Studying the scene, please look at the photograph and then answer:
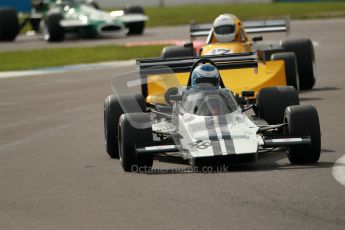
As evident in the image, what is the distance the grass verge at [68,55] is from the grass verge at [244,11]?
10.8 m

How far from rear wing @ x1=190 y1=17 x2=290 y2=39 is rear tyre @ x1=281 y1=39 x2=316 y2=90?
1.55 meters

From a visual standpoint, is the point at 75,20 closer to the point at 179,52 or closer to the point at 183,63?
the point at 179,52

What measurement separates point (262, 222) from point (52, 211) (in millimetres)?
2035

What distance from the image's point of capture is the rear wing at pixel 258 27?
22.4 meters

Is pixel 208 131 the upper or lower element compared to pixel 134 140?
upper

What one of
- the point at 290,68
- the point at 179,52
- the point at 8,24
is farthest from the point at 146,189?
the point at 8,24

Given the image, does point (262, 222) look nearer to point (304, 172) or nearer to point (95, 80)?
point (304, 172)

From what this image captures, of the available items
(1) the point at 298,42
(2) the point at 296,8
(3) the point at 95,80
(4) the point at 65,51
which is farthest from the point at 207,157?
(2) the point at 296,8

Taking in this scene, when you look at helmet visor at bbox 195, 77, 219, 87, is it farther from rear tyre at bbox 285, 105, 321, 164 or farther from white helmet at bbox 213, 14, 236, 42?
white helmet at bbox 213, 14, 236, 42

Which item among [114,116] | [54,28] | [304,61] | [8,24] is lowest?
[8,24]

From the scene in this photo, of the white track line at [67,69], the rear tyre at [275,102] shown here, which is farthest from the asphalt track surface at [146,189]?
the white track line at [67,69]

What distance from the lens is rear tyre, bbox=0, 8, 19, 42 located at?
3925 cm

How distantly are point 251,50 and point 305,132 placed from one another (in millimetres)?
8760

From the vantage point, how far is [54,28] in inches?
1490
